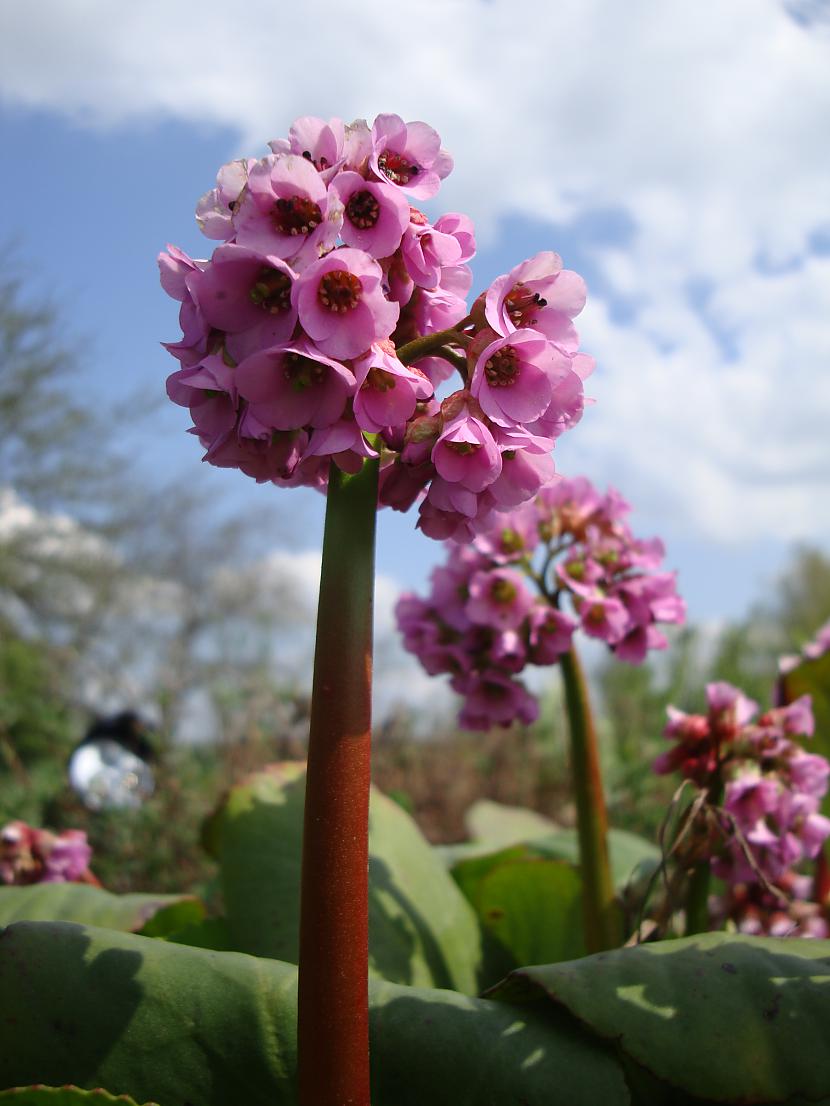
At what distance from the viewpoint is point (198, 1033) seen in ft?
3.08

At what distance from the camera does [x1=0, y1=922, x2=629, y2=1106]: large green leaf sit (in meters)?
0.92

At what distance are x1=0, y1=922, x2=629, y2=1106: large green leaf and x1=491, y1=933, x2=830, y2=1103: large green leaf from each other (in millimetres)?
49

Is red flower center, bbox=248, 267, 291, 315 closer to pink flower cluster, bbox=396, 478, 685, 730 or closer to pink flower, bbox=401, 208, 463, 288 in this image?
pink flower, bbox=401, 208, 463, 288

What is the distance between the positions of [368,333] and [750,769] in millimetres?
1044

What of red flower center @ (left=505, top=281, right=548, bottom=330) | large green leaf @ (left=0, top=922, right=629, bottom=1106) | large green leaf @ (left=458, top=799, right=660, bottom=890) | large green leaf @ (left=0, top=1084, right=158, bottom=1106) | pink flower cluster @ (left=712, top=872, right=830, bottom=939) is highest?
red flower center @ (left=505, top=281, right=548, bottom=330)

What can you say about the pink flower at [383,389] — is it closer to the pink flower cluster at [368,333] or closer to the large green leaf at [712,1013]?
the pink flower cluster at [368,333]

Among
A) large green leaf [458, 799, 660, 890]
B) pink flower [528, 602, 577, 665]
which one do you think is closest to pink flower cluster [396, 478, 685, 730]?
pink flower [528, 602, 577, 665]

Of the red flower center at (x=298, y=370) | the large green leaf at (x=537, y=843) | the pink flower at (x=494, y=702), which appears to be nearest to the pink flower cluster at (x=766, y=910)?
the large green leaf at (x=537, y=843)

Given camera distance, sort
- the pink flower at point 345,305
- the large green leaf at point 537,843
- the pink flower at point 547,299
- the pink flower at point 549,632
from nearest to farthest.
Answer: the pink flower at point 345,305, the pink flower at point 547,299, the pink flower at point 549,632, the large green leaf at point 537,843

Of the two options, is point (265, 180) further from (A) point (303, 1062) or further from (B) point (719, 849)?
(B) point (719, 849)

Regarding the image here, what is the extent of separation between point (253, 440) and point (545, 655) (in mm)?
830

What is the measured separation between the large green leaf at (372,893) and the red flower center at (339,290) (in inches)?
37.8

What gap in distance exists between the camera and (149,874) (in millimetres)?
2963

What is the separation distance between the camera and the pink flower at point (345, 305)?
2.52 feet
